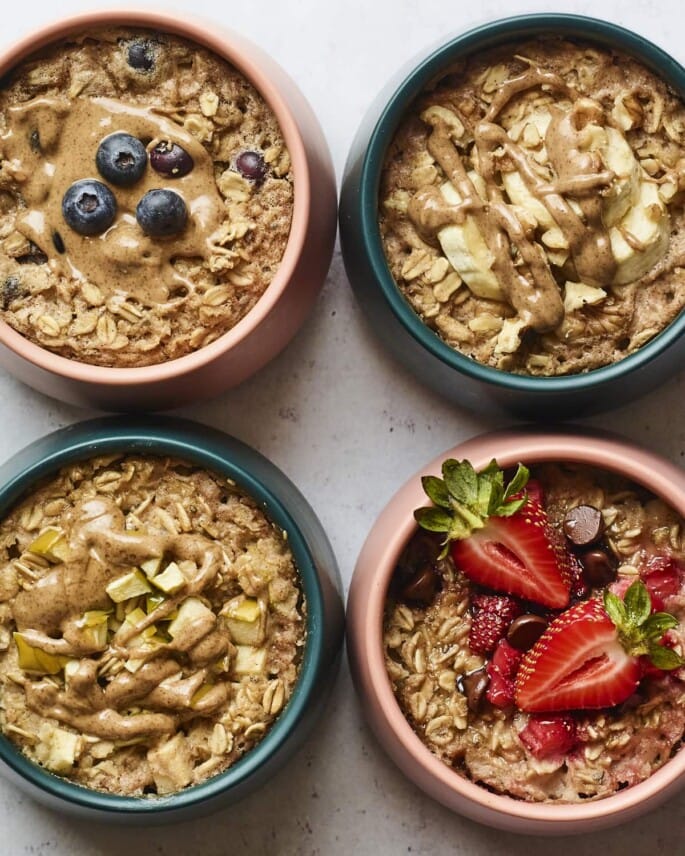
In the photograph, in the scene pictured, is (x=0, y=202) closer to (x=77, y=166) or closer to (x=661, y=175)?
(x=77, y=166)

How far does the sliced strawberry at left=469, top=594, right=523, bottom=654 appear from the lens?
1.80 m

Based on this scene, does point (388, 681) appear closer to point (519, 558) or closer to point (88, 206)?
point (519, 558)

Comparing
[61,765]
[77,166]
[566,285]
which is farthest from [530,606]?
[77,166]

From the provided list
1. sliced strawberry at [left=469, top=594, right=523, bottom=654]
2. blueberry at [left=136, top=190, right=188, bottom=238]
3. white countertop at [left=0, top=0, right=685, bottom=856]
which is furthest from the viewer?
white countertop at [left=0, top=0, right=685, bottom=856]

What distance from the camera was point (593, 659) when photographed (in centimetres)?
175

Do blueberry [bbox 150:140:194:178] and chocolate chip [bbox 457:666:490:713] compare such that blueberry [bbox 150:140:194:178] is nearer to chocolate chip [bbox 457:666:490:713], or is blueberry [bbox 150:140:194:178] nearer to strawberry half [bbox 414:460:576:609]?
strawberry half [bbox 414:460:576:609]

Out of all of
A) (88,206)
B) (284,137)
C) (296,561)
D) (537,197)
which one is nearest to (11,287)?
(88,206)

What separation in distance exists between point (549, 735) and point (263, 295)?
0.80 metres

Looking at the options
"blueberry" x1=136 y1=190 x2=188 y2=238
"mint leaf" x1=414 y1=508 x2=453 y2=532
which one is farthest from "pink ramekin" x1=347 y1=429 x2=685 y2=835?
"blueberry" x1=136 y1=190 x2=188 y2=238

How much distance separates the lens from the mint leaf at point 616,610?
67.7 inches

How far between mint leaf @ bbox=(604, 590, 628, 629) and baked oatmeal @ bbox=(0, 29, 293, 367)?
27.7 inches

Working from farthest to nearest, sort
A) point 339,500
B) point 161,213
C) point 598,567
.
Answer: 1. point 339,500
2. point 598,567
3. point 161,213

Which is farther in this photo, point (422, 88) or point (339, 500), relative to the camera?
point (339, 500)

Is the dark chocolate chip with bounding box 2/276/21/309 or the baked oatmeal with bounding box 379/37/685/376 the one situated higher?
the baked oatmeal with bounding box 379/37/685/376
